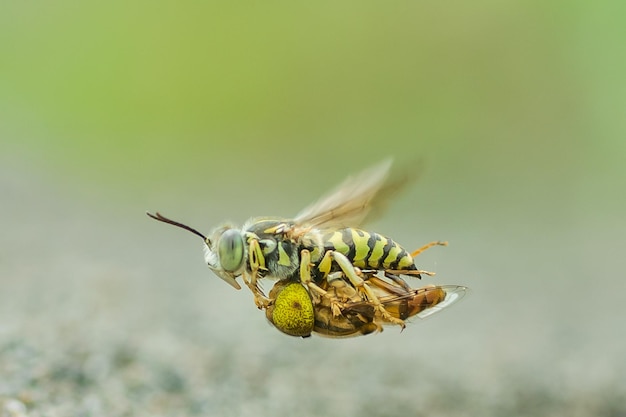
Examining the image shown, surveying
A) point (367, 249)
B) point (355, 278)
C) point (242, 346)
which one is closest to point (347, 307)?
point (355, 278)

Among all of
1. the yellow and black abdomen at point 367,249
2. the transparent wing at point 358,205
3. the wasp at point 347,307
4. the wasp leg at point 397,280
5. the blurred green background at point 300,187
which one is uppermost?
the blurred green background at point 300,187

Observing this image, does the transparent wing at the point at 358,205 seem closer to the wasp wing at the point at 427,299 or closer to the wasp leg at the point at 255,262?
the wasp leg at the point at 255,262

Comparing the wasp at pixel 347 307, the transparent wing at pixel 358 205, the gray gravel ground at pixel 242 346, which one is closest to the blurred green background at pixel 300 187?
the gray gravel ground at pixel 242 346

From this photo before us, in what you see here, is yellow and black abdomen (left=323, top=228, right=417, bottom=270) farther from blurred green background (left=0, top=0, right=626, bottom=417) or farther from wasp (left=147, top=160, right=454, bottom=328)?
blurred green background (left=0, top=0, right=626, bottom=417)

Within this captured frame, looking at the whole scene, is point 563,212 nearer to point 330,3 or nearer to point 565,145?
point 565,145

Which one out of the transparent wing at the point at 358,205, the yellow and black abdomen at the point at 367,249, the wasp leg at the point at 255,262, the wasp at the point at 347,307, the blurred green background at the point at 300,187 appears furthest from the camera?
the blurred green background at the point at 300,187

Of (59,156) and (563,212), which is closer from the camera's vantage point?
(563,212)

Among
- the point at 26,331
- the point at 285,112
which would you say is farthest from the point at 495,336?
the point at 285,112
